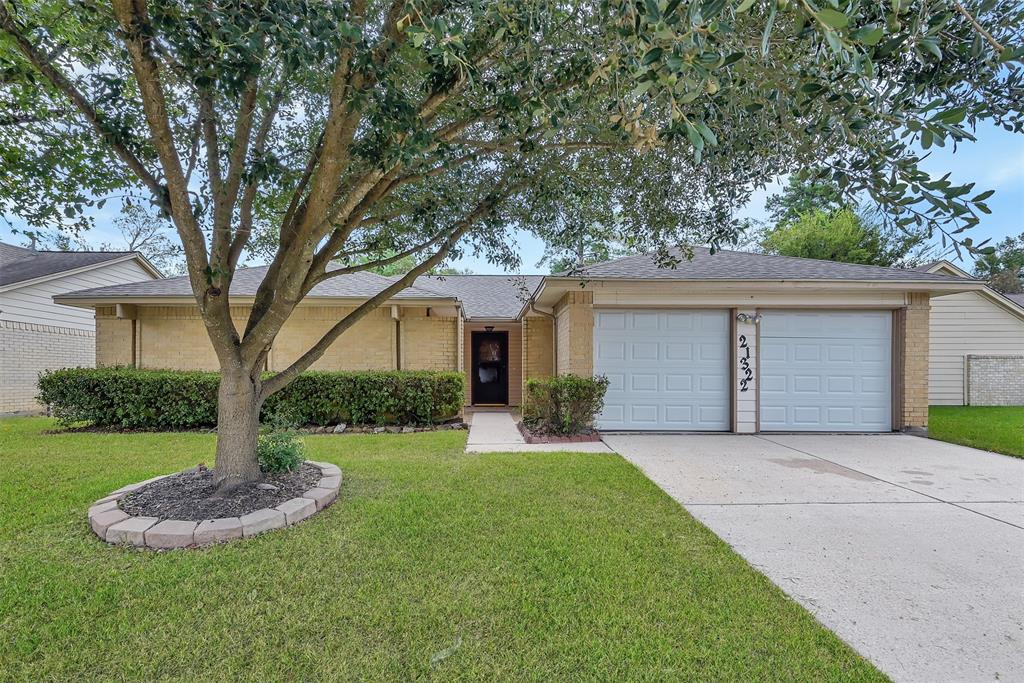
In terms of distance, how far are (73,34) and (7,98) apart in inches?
56.4

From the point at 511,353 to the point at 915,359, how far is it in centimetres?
877

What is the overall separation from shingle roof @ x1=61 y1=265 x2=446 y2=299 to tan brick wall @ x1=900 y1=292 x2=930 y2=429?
854 cm

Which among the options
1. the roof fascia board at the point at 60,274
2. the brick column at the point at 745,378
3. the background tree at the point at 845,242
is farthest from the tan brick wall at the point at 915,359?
the roof fascia board at the point at 60,274

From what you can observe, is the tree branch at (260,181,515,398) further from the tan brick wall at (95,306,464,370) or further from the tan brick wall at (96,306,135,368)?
the tan brick wall at (96,306,135,368)

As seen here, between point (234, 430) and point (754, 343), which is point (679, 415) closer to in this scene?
point (754, 343)

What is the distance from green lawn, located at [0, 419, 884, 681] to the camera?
201 cm

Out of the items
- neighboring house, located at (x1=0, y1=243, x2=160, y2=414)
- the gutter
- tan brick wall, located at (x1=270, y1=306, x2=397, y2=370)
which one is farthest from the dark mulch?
neighboring house, located at (x1=0, y1=243, x2=160, y2=414)

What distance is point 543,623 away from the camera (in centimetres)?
230

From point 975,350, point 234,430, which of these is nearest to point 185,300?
point 234,430

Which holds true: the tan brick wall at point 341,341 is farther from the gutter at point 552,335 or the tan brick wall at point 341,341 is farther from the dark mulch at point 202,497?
the dark mulch at point 202,497

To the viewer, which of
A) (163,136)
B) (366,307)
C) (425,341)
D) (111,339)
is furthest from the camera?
(425,341)

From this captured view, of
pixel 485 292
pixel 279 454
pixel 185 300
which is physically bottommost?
pixel 279 454

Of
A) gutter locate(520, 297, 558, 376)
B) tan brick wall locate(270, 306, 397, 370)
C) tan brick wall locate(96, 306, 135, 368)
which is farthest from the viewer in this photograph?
gutter locate(520, 297, 558, 376)

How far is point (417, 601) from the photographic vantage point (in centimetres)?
249
